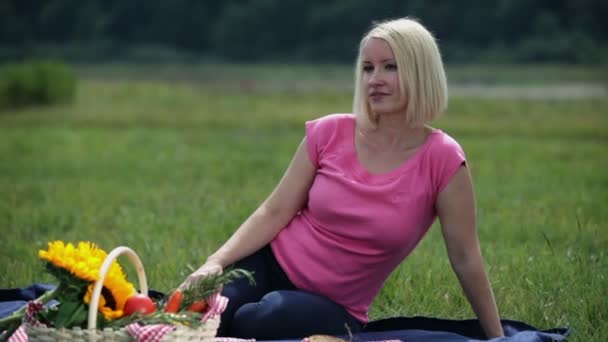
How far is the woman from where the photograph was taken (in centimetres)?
404

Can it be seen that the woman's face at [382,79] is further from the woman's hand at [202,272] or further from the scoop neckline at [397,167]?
the woman's hand at [202,272]

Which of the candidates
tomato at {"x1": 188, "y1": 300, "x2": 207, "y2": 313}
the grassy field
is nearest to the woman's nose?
tomato at {"x1": 188, "y1": 300, "x2": 207, "y2": 313}

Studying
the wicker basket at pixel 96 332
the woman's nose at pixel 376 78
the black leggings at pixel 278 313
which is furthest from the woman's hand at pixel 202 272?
the woman's nose at pixel 376 78

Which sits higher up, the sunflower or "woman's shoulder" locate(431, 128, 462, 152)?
"woman's shoulder" locate(431, 128, 462, 152)

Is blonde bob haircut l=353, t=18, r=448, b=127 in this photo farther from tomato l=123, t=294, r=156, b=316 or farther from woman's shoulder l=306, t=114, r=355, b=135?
tomato l=123, t=294, r=156, b=316

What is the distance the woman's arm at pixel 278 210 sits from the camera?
4.25m

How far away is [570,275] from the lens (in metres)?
5.32

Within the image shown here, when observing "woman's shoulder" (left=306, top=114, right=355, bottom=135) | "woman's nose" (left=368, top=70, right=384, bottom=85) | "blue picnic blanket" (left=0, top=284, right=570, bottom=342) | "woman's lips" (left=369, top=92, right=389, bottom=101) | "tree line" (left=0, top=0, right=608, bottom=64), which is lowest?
"tree line" (left=0, top=0, right=608, bottom=64)

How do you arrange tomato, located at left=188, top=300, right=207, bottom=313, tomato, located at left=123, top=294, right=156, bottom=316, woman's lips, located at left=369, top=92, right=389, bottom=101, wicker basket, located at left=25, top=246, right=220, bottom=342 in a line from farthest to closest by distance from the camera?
woman's lips, located at left=369, top=92, right=389, bottom=101
tomato, located at left=188, top=300, right=207, bottom=313
tomato, located at left=123, top=294, right=156, bottom=316
wicker basket, located at left=25, top=246, right=220, bottom=342

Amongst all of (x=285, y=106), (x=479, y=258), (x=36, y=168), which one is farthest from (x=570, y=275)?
(x=285, y=106)

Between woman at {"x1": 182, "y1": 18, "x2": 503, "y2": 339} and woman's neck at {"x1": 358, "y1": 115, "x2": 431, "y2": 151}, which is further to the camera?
woman's neck at {"x1": 358, "y1": 115, "x2": 431, "y2": 151}

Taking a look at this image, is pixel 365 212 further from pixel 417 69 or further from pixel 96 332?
pixel 96 332

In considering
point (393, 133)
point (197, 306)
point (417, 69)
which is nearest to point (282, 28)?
point (393, 133)

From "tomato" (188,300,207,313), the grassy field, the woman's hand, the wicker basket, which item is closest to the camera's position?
the wicker basket
